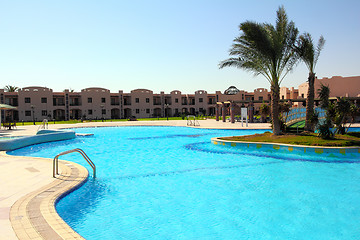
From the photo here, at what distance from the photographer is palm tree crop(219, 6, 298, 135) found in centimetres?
1490

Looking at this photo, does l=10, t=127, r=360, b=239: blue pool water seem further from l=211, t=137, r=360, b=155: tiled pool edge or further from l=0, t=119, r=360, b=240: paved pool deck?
l=211, t=137, r=360, b=155: tiled pool edge

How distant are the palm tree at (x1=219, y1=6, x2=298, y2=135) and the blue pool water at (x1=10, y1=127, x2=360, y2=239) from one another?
19.2 ft

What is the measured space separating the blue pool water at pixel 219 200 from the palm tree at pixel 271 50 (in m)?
5.85

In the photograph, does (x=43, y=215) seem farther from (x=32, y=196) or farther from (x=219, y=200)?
(x=219, y=200)

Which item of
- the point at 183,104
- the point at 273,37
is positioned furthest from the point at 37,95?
the point at 273,37

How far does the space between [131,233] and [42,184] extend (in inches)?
122

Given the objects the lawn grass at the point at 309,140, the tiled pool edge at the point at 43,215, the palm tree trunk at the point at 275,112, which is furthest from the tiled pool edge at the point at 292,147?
the tiled pool edge at the point at 43,215

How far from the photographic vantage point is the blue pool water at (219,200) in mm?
5234

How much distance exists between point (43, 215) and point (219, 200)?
3.82 meters

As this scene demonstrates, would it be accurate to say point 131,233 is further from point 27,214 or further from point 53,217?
point 27,214

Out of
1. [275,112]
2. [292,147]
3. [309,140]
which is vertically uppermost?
[275,112]

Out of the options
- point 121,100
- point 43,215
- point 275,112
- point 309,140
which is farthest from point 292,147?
point 121,100

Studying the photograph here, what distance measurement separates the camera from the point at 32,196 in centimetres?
586

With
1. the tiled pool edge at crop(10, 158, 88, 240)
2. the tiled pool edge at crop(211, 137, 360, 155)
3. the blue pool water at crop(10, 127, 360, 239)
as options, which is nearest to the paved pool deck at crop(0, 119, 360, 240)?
the tiled pool edge at crop(10, 158, 88, 240)
